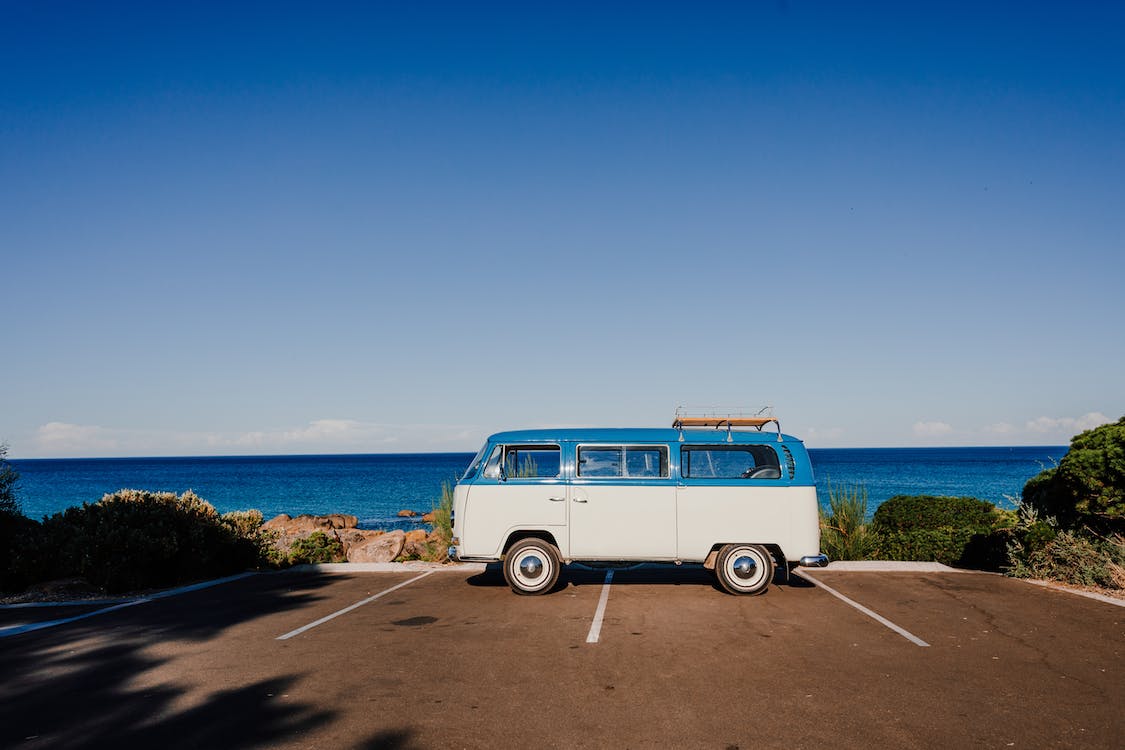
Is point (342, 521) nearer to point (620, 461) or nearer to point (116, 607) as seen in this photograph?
point (116, 607)

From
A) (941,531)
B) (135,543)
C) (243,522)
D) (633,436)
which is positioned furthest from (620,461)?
(243,522)

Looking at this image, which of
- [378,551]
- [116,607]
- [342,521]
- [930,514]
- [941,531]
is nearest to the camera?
[116,607]

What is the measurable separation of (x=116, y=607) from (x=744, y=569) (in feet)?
29.4

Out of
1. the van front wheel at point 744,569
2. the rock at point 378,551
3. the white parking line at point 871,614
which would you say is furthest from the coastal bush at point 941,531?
the rock at point 378,551

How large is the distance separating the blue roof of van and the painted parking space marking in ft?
18.2

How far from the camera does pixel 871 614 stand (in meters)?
9.30

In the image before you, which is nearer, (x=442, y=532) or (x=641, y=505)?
(x=641, y=505)

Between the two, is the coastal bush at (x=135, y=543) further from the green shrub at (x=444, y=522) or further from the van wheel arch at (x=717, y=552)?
the van wheel arch at (x=717, y=552)

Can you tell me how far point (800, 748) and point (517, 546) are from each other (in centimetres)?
606

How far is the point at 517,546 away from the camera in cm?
1071

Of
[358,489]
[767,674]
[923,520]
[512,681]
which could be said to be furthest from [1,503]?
[358,489]

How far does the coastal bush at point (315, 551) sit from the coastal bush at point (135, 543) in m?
2.37

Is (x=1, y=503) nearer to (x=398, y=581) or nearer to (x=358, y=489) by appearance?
(x=398, y=581)

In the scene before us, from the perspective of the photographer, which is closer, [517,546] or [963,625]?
[963,625]
